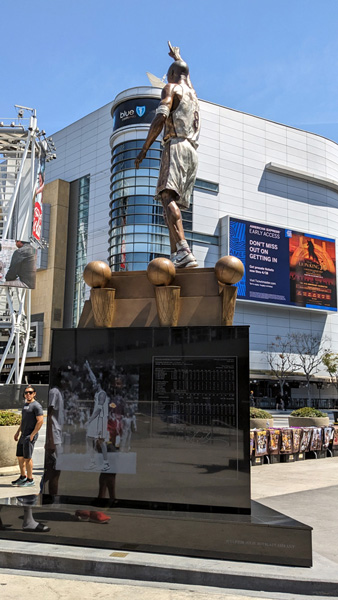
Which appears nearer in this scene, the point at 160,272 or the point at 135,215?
the point at 160,272

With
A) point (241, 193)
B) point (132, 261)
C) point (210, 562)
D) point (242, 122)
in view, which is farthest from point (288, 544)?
point (242, 122)

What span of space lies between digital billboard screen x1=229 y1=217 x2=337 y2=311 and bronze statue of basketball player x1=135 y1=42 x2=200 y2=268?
45.6 meters

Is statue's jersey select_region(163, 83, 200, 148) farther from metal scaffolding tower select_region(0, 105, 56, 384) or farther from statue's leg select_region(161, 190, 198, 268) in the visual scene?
metal scaffolding tower select_region(0, 105, 56, 384)

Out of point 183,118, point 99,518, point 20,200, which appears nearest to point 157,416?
point 99,518

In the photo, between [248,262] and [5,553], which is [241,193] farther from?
[5,553]

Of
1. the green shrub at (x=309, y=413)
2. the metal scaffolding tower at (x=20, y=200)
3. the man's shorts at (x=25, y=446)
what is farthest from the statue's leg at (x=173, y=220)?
the metal scaffolding tower at (x=20, y=200)

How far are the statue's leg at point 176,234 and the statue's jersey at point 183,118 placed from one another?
923 millimetres

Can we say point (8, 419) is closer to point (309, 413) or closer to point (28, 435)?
point (28, 435)

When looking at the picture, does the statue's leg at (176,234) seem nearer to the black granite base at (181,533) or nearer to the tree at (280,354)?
the black granite base at (181,533)

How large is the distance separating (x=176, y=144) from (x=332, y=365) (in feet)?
173

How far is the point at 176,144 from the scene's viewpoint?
25.0ft

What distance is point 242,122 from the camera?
59469 millimetres

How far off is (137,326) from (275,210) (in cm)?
5589

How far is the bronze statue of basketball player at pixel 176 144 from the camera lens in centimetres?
741
